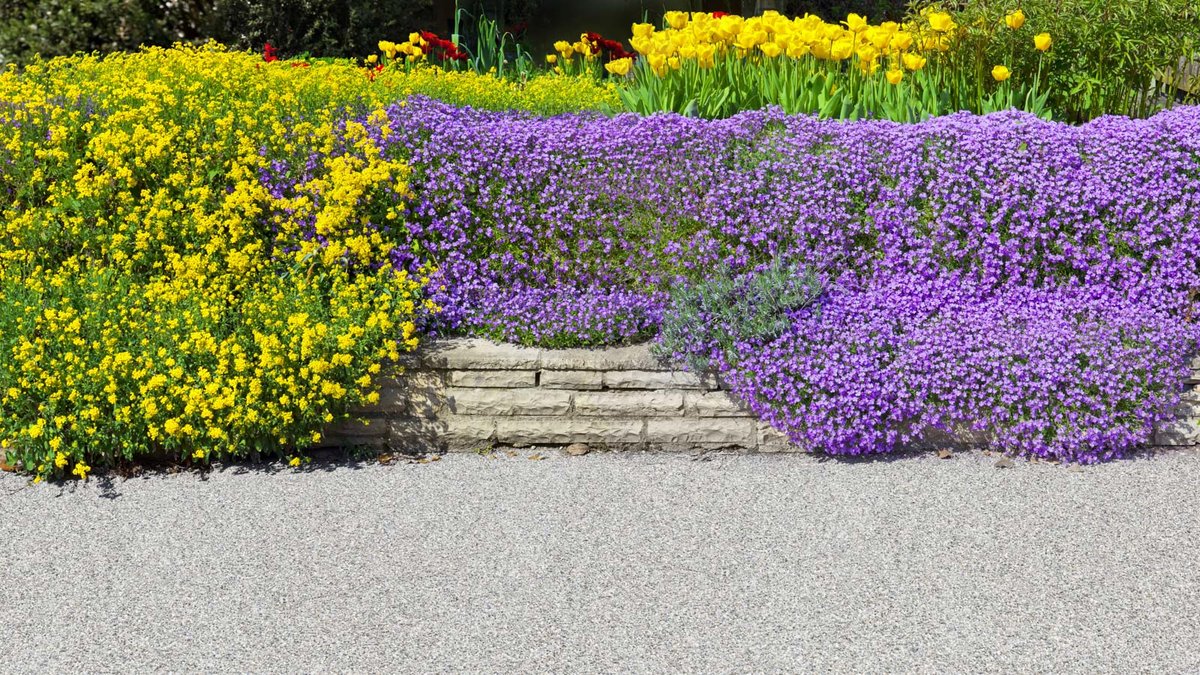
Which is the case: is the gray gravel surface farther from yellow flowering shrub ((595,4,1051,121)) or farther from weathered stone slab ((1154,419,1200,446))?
yellow flowering shrub ((595,4,1051,121))

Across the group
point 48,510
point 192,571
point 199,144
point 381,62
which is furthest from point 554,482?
point 381,62

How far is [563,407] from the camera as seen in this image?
429cm

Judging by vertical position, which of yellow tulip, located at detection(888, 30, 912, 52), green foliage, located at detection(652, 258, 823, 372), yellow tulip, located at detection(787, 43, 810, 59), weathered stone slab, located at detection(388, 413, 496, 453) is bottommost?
weathered stone slab, located at detection(388, 413, 496, 453)

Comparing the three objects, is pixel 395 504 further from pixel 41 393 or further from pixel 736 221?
pixel 736 221

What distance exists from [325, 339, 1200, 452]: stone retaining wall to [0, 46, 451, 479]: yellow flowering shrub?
0.51ft

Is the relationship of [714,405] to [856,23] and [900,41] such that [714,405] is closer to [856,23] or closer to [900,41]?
[900,41]

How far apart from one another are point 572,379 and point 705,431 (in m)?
0.51

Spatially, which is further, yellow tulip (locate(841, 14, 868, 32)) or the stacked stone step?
yellow tulip (locate(841, 14, 868, 32))

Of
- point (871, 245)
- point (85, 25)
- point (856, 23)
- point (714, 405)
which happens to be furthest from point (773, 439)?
point (85, 25)

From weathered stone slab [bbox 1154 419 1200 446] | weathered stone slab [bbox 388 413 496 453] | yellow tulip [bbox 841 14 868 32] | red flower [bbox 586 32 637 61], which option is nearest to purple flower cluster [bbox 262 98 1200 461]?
weathered stone slab [bbox 1154 419 1200 446]

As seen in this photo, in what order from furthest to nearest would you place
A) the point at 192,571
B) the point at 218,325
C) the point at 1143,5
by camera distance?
1. the point at 1143,5
2. the point at 218,325
3. the point at 192,571

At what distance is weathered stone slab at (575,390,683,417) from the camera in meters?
4.28

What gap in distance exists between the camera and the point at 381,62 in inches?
364

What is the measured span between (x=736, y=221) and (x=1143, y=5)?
2.52 meters
